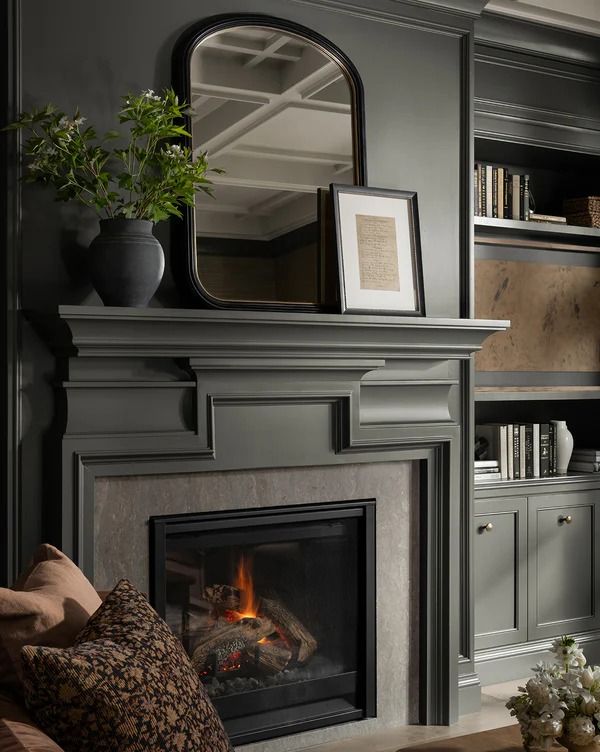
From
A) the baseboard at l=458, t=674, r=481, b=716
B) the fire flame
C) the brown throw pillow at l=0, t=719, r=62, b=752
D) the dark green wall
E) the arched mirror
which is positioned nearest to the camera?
the brown throw pillow at l=0, t=719, r=62, b=752

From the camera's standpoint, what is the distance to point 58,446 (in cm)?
278

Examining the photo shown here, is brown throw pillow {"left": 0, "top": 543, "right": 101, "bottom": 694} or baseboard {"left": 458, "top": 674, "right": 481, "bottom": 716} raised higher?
brown throw pillow {"left": 0, "top": 543, "right": 101, "bottom": 694}

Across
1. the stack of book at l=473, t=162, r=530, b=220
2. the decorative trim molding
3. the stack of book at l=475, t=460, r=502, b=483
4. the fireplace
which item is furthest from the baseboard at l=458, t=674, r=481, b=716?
the decorative trim molding

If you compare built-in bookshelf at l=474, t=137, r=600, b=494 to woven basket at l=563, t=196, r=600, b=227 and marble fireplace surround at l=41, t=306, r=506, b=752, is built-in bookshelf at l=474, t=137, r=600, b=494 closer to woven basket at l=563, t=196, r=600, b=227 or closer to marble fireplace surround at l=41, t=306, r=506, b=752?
woven basket at l=563, t=196, r=600, b=227

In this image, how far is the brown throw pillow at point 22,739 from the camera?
1.36 m

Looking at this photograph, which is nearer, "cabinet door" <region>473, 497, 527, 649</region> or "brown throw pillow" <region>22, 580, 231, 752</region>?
"brown throw pillow" <region>22, 580, 231, 752</region>

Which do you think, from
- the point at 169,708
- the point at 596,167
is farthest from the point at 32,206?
the point at 596,167

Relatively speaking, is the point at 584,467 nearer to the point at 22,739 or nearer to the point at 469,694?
the point at 469,694

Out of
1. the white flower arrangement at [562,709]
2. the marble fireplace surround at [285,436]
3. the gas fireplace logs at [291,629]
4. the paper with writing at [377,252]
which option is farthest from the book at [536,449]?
the white flower arrangement at [562,709]

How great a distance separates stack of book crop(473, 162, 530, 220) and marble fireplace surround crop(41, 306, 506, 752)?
2.76ft

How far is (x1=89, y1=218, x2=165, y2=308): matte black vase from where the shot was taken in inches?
107

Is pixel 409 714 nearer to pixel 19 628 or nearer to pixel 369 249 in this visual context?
pixel 369 249

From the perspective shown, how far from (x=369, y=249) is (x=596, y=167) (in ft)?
6.09

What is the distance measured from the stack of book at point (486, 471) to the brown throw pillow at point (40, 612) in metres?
2.31
